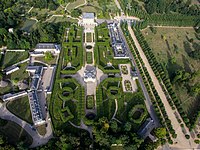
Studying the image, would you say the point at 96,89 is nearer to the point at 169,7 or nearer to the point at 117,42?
the point at 117,42


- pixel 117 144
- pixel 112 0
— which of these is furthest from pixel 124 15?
pixel 117 144

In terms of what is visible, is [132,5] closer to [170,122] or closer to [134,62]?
[134,62]

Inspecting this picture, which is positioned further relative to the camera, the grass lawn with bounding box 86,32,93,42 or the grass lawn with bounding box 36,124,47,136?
the grass lawn with bounding box 86,32,93,42

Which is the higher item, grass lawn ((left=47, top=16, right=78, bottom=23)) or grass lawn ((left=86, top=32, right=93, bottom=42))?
grass lawn ((left=47, top=16, right=78, bottom=23))

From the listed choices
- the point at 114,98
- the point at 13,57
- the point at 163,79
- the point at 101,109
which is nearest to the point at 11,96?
the point at 13,57

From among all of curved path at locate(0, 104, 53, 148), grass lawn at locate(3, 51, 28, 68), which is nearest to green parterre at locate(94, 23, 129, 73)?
grass lawn at locate(3, 51, 28, 68)

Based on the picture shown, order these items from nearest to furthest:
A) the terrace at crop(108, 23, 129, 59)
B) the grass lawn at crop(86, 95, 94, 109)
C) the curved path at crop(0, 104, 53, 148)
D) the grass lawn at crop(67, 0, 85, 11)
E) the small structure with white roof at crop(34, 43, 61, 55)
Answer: the curved path at crop(0, 104, 53, 148) → the grass lawn at crop(86, 95, 94, 109) → the small structure with white roof at crop(34, 43, 61, 55) → the terrace at crop(108, 23, 129, 59) → the grass lawn at crop(67, 0, 85, 11)

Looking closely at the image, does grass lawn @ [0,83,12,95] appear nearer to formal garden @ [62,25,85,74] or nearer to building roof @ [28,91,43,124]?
building roof @ [28,91,43,124]
